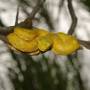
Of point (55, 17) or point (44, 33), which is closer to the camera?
point (44, 33)

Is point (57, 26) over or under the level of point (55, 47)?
under

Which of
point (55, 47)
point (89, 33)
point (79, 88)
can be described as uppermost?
point (55, 47)

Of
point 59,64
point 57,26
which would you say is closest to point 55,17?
point 57,26

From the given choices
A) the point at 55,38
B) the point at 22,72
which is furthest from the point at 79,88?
the point at 55,38

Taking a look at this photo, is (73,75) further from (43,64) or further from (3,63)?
(3,63)

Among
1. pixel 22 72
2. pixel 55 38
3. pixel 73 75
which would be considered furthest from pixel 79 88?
pixel 55 38

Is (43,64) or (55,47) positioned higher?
(55,47)

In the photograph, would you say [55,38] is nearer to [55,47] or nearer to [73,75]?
[55,47]

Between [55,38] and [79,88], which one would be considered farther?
[79,88]
